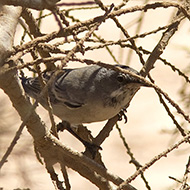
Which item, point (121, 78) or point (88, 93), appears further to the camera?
point (88, 93)

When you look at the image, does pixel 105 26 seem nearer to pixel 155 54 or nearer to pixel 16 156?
pixel 155 54

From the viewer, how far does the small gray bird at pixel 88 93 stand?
2.89 metres

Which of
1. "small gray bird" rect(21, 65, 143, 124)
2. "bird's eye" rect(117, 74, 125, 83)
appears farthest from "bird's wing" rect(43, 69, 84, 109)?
"bird's eye" rect(117, 74, 125, 83)

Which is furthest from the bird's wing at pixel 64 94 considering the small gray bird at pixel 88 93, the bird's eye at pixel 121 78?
the bird's eye at pixel 121 78

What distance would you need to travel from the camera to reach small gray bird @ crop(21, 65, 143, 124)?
9.48 ft

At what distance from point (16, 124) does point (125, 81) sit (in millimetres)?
1293

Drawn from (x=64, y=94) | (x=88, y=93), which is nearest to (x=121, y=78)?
(x=88, y=93)

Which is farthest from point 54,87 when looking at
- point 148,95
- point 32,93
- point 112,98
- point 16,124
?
point 148,95

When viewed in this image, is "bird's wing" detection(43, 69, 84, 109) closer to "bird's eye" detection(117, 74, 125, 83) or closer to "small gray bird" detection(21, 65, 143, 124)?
"small gray bird" detection(21, 65, 143, 124)

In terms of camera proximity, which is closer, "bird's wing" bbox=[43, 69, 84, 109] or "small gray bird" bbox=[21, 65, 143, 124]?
"small gray bird" bbox=[21, 65, 143, 124]

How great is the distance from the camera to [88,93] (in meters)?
3.13

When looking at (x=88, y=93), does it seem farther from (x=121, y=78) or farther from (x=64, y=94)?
(x=121, y=78)

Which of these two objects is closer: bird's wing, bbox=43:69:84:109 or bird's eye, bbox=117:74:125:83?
bird's eye, bbox=117:74:125:83

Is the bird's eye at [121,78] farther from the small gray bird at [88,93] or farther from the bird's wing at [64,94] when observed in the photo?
the bird's wing at [64,94]
